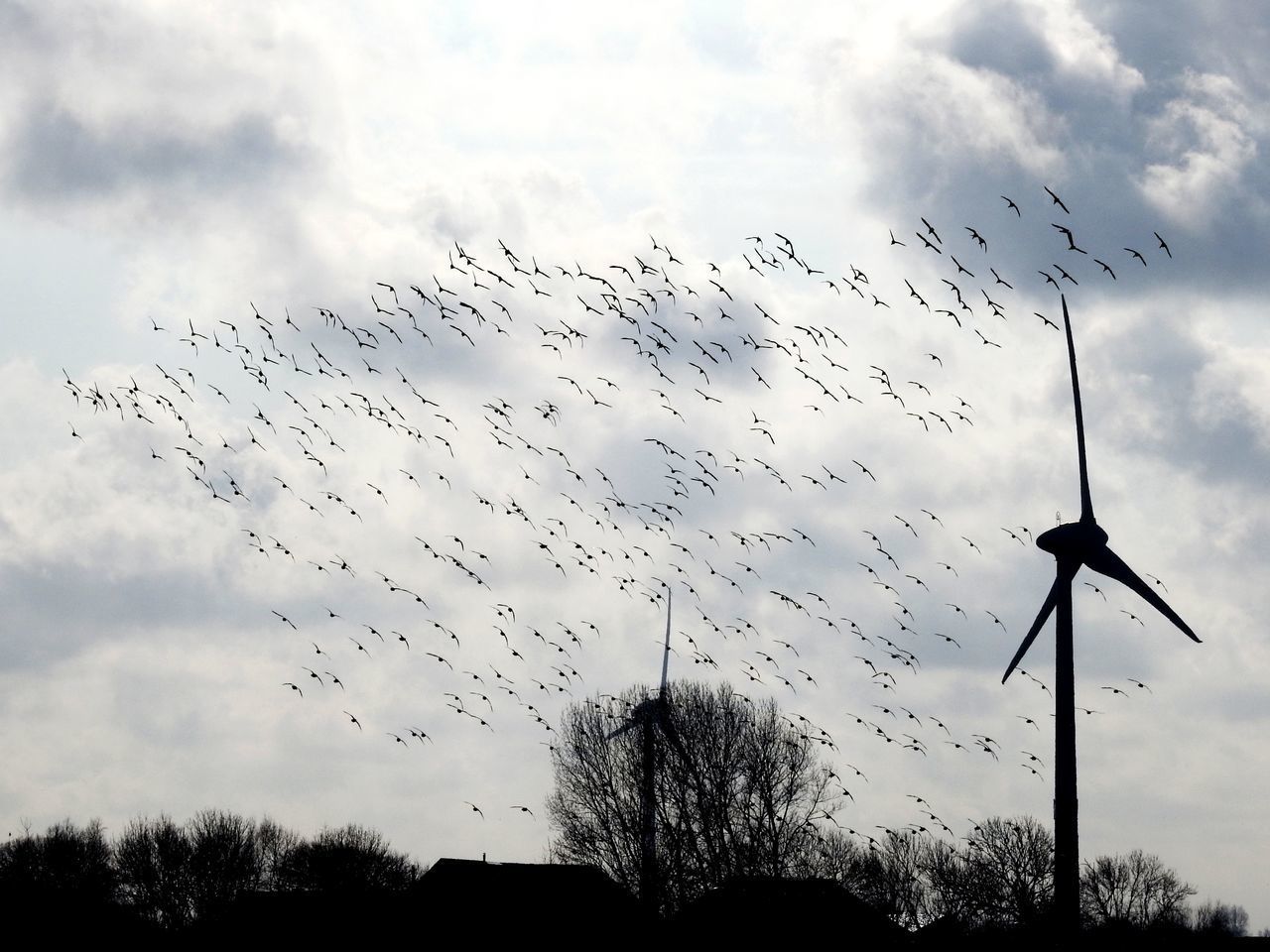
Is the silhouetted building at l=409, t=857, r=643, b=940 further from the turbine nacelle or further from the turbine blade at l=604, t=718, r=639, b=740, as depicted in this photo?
the turbine nacelle

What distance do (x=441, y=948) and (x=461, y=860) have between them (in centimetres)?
951

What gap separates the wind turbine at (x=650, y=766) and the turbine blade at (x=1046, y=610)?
43.4 metres

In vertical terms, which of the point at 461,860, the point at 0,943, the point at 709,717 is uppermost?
the point at 709,717

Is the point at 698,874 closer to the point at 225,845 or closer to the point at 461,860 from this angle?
the point at 461,860

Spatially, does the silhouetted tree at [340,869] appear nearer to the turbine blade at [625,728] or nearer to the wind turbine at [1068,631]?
the turbine blade at [625,728]

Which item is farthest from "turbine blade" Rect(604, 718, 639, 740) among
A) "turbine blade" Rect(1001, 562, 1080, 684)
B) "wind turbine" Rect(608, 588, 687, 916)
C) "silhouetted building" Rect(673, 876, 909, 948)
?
"turbine blade" Rect(1001, 562, 1080, 684)

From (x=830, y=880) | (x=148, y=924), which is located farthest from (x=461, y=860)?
(x=148, y=924)

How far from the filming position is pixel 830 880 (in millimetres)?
82625

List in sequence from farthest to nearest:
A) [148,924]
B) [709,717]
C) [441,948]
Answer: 1. [148,924]
2. [709,717]
3. [441,948]

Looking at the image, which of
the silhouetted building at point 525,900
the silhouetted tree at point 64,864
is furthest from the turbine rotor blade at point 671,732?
the silhouetted tree at point 64,864

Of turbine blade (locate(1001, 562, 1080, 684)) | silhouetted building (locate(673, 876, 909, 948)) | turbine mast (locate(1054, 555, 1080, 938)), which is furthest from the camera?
silhouetted building (locate(673, 876, 909, 948))

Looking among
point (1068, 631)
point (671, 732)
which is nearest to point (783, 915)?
point (671, 732)

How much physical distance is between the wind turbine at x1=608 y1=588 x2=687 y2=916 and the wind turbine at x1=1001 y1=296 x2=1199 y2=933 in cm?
4482

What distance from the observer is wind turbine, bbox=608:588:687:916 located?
306ft
